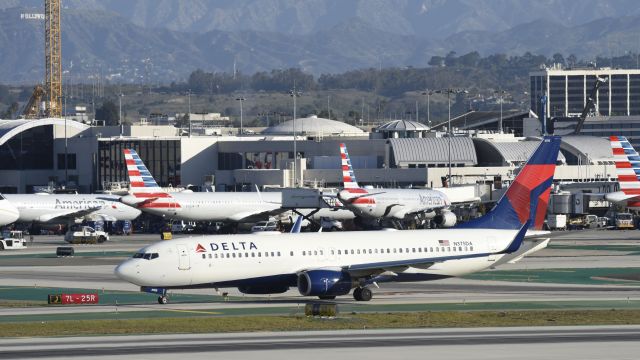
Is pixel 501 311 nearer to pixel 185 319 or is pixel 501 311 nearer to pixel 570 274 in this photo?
pixel 185 319

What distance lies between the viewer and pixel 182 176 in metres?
191

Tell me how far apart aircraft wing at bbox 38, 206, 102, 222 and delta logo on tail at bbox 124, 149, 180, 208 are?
1208cm

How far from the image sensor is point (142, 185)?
448 ft

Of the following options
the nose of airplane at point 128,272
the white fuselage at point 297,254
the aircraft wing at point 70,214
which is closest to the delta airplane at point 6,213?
the aircraft wing at point 70,214

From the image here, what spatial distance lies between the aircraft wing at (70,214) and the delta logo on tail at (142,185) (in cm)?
1208

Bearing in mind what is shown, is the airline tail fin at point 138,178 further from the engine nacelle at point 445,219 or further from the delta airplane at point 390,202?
the engine nacelle at point 445,219

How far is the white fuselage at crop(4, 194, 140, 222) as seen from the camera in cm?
14525

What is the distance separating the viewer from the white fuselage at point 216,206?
139 metres

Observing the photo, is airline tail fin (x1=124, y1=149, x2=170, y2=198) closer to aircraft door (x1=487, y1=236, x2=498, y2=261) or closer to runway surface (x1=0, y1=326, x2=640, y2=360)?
aircraft door (x1=487, y1=236, x2=498, y2=261)

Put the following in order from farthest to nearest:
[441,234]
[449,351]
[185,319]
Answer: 1. [441,234]
2. [185,319]
3. [449,351]

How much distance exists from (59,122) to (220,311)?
138162 mm

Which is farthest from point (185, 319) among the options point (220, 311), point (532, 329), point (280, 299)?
point (532, 329)

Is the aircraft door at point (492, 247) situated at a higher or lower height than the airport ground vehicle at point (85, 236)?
higher

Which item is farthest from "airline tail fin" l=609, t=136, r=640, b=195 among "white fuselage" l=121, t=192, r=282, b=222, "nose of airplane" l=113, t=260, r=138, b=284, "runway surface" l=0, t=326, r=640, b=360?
"white fuselage" l=121, t=192, r=282, b=222
